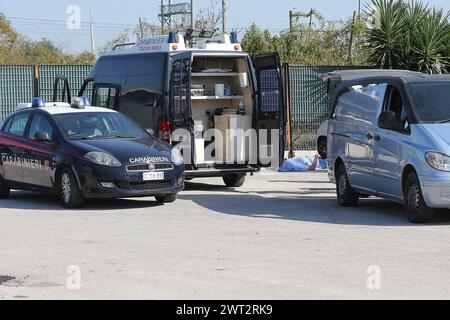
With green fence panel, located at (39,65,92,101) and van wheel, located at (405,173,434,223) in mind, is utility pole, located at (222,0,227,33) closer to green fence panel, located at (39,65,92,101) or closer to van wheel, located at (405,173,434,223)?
green fence panel, located at (39,65,92,101)

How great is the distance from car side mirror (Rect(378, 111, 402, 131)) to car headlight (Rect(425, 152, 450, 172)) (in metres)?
0.97

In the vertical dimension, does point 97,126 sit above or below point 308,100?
above

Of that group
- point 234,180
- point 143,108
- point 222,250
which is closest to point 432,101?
point 222,250

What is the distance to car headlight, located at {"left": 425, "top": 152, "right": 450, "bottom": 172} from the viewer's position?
1165 centimetres

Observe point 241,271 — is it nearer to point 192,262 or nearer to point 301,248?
point 192,262

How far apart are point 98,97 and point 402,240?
9233mm

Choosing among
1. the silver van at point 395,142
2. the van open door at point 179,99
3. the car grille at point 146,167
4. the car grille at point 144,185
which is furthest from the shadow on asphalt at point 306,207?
the van open door at point 179,99

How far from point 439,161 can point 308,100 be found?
1427cm

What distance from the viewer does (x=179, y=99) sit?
54.3 ft

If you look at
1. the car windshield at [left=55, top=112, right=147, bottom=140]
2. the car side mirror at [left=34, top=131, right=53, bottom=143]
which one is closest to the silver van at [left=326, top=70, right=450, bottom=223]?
the car windshield at [left=55, top=112, right=147, bottom=140]

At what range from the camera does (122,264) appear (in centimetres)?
947

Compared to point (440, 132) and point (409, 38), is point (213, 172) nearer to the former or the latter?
point (440, 132)

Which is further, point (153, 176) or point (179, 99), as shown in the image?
point (179, 99)
